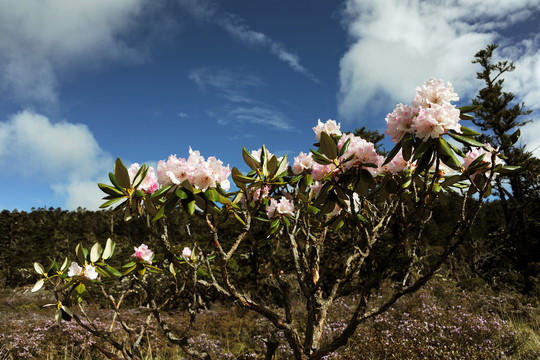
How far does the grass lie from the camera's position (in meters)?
3.80

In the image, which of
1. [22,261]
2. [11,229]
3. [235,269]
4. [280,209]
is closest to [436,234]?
[235,269]

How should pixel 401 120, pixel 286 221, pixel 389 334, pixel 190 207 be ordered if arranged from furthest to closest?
1. pixel 389 334
2. pixel 286 221
3. pixel 190 207
4. pixel 401 120

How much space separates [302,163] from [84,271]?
53.3 inches

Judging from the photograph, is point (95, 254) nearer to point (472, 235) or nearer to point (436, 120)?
point (436, 120)

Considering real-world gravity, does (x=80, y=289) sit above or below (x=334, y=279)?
below

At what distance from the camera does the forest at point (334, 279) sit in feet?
4.87

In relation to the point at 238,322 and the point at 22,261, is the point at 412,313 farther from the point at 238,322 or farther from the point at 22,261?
the point at 22,261

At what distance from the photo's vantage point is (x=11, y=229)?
2272 centimetres

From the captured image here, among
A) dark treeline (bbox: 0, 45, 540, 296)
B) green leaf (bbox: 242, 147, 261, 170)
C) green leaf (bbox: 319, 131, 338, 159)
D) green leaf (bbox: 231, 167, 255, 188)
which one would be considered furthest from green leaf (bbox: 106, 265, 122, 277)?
dark treeline (bbox: 0, 45, 540, 296)

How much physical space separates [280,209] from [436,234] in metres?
18.1

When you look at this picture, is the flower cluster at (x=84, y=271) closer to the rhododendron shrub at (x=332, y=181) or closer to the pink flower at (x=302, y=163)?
the rhododendron shrub at (x=332, y=181)

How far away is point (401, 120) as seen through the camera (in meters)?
1.24

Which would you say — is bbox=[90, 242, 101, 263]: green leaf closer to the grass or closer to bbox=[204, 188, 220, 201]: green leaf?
bbox=[204, 188, 220, 201]: green leaf

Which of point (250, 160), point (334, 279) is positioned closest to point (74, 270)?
point (250, 160)
